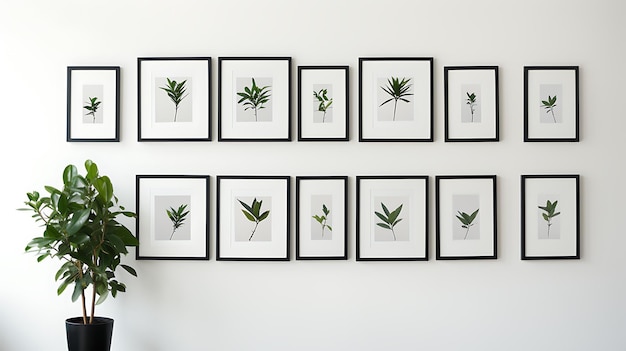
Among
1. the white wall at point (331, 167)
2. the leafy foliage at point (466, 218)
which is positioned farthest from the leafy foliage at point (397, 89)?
the leafy foliage at point (466, 218)

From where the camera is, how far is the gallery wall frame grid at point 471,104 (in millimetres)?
3131

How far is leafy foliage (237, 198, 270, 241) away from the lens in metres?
3.11

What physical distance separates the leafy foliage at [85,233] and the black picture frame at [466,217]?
1467 mm

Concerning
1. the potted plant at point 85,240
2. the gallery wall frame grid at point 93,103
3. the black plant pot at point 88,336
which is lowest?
the black plant pot at point 88,336

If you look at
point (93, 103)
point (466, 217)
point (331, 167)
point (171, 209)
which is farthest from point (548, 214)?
point (93, 103)

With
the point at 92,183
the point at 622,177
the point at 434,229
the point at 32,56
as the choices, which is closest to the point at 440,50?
the point at 434,229

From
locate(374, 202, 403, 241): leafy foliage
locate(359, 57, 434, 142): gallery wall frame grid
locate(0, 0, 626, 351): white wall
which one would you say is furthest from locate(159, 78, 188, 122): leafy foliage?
locate(374, 202, 403, 241): leafy foliage

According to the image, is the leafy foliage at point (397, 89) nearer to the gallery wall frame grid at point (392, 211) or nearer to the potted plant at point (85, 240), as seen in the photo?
the gallery wall frame grid at point (392, 211)

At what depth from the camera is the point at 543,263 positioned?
315 centimetres

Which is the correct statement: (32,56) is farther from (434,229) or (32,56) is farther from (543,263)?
(543,263)

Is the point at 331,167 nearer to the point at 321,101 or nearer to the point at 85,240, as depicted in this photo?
the point at 321,101

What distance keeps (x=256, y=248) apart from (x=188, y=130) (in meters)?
0.66

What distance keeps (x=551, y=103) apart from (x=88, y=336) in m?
2.41

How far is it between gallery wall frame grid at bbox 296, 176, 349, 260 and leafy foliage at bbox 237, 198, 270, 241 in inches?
6.7
